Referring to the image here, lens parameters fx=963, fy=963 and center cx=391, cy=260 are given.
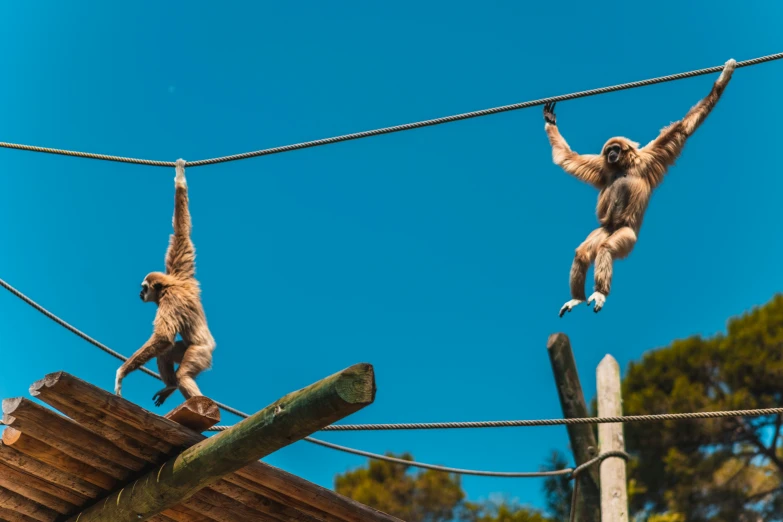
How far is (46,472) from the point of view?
532 cm

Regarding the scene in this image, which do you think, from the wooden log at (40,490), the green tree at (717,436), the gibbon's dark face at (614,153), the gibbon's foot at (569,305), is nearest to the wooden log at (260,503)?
the wooden log at (40,490)

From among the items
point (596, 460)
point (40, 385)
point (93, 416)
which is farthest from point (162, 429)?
point (596, 460)

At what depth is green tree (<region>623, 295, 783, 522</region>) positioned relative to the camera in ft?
71.7

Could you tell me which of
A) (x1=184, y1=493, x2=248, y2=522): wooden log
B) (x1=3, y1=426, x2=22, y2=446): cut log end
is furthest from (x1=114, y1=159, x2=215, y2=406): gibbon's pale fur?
(x1=3, y1=426, x2=22, y2=446): cut log end

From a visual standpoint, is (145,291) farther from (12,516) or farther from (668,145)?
(668,145)

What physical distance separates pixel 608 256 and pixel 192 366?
138 inches

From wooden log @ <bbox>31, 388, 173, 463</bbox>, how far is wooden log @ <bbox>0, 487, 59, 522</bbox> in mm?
801

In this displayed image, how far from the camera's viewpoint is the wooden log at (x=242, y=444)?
13.6ft

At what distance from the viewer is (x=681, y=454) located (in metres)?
22.4

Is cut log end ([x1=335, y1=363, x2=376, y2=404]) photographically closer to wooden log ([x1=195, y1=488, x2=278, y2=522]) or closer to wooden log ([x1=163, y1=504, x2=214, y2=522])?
wooden log ([x1=195, y1=488, x2=278, y2=522])

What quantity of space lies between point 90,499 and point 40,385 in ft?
3.86

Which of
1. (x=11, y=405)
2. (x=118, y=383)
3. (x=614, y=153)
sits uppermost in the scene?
(x=614, y=153)

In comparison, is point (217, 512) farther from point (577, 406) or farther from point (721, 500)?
point (721, 500)

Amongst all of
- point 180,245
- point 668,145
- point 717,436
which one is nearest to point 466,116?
point 668,145
